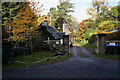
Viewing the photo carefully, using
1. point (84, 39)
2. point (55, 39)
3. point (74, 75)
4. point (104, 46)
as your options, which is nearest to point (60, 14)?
point (55, 39)

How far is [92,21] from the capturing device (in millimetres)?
19453

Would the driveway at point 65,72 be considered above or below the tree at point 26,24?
below

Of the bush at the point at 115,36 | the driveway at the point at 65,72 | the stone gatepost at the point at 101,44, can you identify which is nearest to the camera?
the driveway at the point at 65,72

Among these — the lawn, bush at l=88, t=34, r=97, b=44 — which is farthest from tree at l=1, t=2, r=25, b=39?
bush at l=88, t=34, r=97, b=44

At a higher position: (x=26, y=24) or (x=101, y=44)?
(x=26, y=24)

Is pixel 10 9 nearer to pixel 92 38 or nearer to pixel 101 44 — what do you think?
pixel 92 38

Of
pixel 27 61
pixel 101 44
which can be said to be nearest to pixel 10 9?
pixel 27 61

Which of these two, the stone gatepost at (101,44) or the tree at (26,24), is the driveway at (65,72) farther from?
the tree at (26,24)

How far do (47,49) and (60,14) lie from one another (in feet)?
18.9

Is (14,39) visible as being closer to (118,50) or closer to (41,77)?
(41,77)

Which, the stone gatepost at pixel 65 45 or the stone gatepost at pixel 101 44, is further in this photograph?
the stone gatepost at pixel 65 45

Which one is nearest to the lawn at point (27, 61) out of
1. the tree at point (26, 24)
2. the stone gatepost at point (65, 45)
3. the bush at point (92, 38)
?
the stone gatepost at point (65, 45)

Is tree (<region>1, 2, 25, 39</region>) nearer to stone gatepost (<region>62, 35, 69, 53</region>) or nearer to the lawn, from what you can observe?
stone gatepost (<region>62, 35, 69, 53</region>)

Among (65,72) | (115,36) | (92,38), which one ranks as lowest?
(65,72)
